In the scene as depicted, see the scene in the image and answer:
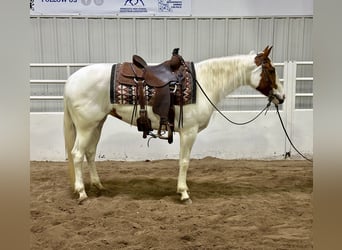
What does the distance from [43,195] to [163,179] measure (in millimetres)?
1058

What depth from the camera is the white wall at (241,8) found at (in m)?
3.98

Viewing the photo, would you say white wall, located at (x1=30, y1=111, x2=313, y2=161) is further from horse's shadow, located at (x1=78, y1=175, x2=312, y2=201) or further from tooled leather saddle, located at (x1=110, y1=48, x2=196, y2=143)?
tooled leather saddle, located at (x1=110, y1=48, x2=196, y2=143)

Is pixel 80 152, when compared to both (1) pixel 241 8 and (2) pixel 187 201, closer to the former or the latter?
(2) pixel 187 201

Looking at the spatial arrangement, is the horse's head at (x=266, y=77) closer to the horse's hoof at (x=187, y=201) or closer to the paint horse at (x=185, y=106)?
the paint horse at (x=185, y=106)

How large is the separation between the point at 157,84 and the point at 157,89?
0.04 m

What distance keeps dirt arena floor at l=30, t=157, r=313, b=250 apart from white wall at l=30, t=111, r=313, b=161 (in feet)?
0.67

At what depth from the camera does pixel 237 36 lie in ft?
13.9

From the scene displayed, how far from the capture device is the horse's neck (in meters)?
2.70

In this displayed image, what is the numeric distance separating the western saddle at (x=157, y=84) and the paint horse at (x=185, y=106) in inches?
2.5

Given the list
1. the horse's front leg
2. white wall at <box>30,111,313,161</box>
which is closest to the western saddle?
the horse's front leg

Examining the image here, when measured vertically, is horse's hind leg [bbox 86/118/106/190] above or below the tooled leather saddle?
below
